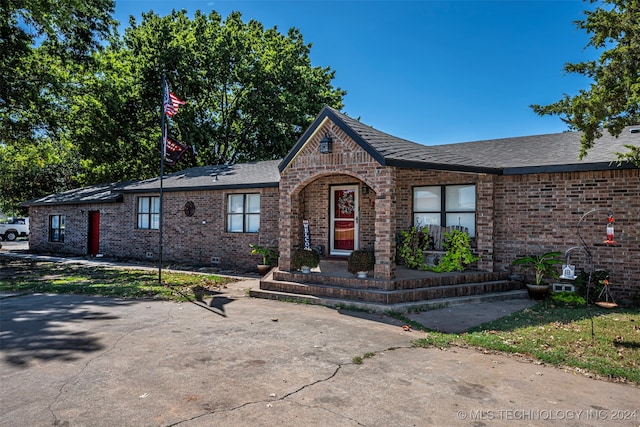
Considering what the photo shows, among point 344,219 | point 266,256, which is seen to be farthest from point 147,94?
point 344,219

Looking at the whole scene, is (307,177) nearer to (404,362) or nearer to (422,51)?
(404,362)

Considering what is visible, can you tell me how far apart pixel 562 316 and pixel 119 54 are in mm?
27594

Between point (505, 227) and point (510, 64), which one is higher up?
point (510, 64)

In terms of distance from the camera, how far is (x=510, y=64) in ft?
49.5

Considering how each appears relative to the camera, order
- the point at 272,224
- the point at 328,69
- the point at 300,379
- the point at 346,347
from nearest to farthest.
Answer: the point at 300,379, the point at 346,347, the point at 272,224, the point at 328,69

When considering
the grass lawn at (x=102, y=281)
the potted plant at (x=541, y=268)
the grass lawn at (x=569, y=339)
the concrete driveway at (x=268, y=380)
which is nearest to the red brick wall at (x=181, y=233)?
the grass lawn at (x=102, y=281)

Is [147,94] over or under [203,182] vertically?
over

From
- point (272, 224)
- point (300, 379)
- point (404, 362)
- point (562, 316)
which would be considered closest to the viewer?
point (300, 379)

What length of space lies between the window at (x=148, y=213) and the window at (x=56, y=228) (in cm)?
603

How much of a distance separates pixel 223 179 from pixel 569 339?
12.2m

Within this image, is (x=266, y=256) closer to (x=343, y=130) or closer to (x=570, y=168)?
(x=343, y=130)

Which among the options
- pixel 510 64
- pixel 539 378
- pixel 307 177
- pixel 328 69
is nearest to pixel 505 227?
pixel 307 177

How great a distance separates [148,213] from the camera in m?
16.4

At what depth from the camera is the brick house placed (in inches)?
331
